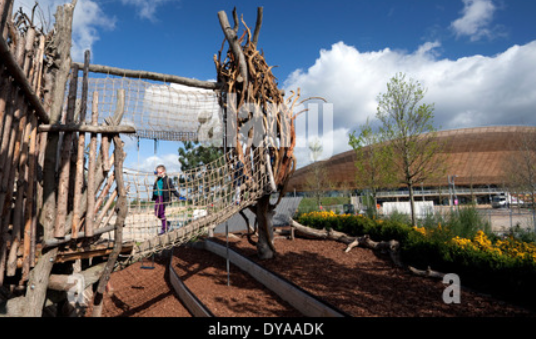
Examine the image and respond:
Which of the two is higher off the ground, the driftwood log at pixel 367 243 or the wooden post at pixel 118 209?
the wooden post at pixel 118 209

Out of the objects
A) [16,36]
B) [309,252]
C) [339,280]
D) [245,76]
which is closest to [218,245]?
[309,252]

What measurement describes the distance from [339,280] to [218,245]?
3498 millimetres

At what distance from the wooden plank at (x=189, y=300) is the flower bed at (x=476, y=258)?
3911 mm

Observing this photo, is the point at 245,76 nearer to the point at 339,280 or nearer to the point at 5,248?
the point at 339,280

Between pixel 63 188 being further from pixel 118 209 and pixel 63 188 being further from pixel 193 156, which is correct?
pixel 193 156

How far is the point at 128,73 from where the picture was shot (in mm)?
4789

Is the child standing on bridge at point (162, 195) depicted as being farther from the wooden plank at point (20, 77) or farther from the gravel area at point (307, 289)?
the wooden plank at point (20, 77)

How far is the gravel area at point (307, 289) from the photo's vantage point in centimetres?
352

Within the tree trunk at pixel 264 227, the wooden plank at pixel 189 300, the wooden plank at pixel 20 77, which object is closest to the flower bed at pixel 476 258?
the tree trunk at pixel 264 227

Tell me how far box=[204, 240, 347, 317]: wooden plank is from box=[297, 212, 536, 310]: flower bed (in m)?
2.73

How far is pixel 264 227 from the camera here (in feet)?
18.4

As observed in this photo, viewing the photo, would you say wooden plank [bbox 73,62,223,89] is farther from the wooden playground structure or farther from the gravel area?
the gravel area

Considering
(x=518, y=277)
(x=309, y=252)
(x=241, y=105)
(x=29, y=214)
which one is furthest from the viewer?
(x=309, y=252)

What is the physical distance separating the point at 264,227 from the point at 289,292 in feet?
6.19
